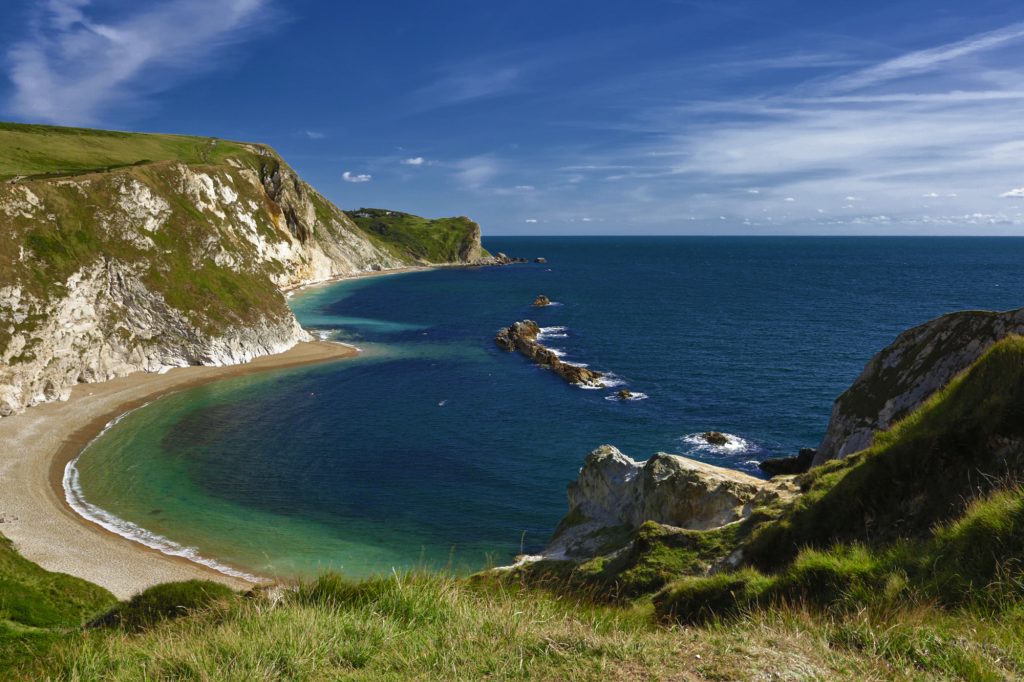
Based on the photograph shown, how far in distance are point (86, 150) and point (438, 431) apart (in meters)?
106

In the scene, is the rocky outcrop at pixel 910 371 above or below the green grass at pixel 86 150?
below

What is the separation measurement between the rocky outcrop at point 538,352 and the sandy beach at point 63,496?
40448 mm

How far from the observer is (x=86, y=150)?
11488 cm

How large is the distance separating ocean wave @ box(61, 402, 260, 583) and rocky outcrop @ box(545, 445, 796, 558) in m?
18.1

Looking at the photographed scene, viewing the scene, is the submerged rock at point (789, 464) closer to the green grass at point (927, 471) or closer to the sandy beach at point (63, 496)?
the green grass at point (927, 471)

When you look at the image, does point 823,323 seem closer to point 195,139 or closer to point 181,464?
point 181,464

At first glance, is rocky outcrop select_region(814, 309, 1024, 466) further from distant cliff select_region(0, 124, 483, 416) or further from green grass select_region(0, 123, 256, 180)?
green grass select_region(0, 123, 256, 180)

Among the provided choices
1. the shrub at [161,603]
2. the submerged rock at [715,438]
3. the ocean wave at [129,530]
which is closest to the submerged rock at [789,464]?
the submerged rock at [715,438]

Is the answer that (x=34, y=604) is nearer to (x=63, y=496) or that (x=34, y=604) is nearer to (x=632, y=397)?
(x=63, y=496)

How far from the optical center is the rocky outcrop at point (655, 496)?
73.6 ft

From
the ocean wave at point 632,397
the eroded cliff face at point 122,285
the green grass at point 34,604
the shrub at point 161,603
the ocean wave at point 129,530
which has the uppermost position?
the eroded cliff face at point 122,285

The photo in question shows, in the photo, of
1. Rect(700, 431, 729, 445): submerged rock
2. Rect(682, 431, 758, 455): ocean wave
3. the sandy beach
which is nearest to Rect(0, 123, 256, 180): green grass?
the sandy beach

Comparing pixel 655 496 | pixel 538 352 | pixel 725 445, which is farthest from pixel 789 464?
pixel 538 352

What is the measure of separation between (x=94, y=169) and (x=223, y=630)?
112574 mm
